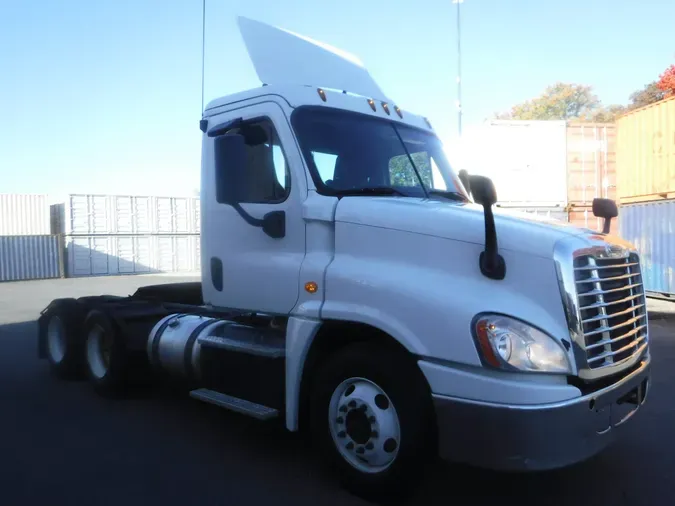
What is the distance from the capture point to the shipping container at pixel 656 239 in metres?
14.0

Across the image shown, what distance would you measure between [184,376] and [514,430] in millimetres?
3164

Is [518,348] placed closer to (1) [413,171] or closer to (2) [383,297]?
(2) [383,297]

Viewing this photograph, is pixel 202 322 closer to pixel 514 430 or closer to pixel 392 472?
pixel 392 472

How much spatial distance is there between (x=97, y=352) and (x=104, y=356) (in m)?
0.17

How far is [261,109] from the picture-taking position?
4.25 meters

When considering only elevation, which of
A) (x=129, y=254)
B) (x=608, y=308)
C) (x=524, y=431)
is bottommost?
(x=129, y=254)

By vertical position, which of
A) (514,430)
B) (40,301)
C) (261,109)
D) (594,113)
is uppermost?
(594,113)

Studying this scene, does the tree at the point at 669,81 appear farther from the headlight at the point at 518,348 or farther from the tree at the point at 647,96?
the headlight at the point at 518,348

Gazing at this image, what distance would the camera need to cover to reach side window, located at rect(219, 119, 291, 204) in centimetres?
403

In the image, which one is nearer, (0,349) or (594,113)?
(0,349)

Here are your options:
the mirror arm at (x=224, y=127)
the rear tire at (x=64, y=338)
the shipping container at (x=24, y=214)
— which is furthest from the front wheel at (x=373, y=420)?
the shipping container at (x=24, y=214)

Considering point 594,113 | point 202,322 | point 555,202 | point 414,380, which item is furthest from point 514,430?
point 594,113

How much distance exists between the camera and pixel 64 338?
691 centimetres

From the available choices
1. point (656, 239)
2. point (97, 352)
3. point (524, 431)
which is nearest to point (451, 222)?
point (524, 431)
